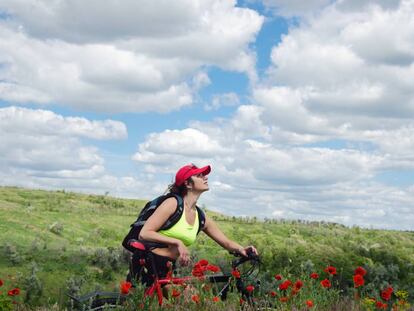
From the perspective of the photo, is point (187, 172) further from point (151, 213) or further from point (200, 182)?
point (151, 213)

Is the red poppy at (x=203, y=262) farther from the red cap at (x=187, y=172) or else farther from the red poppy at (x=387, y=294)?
the red poppy at (x=387, y=294)

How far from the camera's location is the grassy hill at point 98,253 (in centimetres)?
1020

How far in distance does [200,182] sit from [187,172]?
6.9 inches

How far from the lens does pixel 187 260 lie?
5746 millimetres

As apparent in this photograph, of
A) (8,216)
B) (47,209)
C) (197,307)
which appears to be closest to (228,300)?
(197,307)

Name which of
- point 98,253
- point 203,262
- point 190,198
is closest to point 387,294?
point 203,262

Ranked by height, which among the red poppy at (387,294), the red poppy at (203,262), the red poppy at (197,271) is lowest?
the red poppy at (387,294)

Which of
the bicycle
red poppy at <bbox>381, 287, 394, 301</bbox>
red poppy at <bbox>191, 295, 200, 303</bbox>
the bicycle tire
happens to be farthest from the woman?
red poppy at <bbox>381, 287, 394, 301</bbox>

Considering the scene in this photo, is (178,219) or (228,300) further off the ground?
(178,219)

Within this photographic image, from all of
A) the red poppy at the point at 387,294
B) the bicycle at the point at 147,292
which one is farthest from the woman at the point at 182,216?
the red poppy at the point at 387,294

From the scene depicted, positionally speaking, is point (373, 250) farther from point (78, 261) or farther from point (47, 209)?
point (47, 209)

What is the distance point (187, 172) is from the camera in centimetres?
652

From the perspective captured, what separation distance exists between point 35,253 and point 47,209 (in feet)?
17.0

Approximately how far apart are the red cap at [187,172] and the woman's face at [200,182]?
44 millimetres
